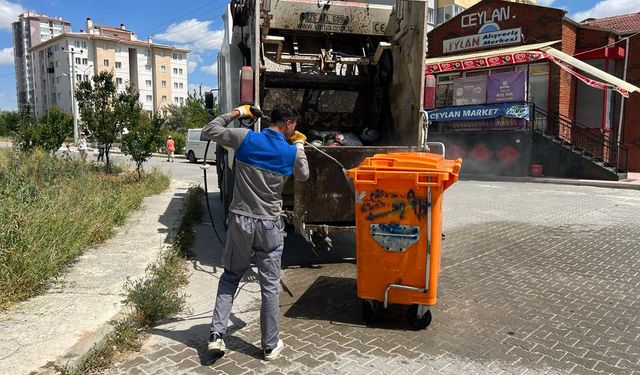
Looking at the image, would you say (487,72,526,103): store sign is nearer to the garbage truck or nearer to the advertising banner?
the advertising banner

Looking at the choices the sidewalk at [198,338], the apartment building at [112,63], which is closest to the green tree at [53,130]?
the sidewalk at [198,338]

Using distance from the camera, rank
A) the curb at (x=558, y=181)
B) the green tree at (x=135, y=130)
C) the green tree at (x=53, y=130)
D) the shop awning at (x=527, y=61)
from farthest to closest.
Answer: the shop awning at (x=527, y=61) → the curb at (x=558, y=181) → the green tree at (x=53, y=130) → the green tree at (x=135, y=130)

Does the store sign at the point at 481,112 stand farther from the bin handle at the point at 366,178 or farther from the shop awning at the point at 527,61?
the bin handle at the point at 366,178

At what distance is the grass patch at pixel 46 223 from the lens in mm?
4480

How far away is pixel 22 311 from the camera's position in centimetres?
409

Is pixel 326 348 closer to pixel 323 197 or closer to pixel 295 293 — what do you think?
pixel 295 293

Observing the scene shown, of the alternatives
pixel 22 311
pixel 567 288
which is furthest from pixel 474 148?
pixel 22 311

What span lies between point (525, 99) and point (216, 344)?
53.7 feet

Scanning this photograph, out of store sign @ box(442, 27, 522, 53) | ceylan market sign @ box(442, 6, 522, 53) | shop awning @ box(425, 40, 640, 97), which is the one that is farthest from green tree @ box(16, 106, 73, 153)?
ceylan market sign @ box(442, 6, 522, 53)

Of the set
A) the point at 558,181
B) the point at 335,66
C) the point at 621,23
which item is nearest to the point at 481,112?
the point at 558,181

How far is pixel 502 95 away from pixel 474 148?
2123 millimetres

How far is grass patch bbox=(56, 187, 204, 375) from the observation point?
11.2 ft

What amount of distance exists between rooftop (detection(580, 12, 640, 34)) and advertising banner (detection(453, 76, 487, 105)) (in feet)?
16.0

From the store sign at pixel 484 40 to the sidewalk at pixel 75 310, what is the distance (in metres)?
16.4
